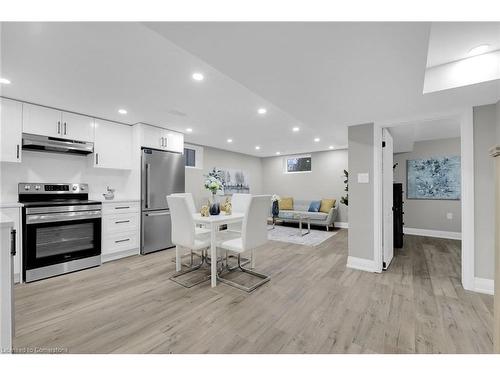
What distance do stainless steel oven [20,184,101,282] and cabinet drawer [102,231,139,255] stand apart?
0.40ft

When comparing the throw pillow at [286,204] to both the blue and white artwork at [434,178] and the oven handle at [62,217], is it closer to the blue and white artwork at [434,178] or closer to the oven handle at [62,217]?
the blue and white artwork at [434,178]

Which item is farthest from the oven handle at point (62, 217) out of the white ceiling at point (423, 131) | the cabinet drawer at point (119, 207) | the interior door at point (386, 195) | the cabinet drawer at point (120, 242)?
the white ceiling at point (423, 131)

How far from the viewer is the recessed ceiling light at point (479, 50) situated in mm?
1787

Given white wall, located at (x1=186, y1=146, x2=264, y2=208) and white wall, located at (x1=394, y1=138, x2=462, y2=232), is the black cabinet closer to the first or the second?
white wall, located at (x1=394, y1=138, x2=462, y2=232)

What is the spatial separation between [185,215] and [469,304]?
3.06 m

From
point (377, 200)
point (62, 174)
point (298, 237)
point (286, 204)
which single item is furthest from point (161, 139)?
point (286, 204)

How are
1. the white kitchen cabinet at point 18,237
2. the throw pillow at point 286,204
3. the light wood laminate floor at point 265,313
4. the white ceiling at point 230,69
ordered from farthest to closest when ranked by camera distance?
the throw pillow at point 286,204 < the white kitchen cabinet at point 18,237 < the light wood laminate floor at point 265,313 < the white ceiling at point 230,69

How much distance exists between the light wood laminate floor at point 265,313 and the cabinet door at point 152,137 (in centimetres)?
212

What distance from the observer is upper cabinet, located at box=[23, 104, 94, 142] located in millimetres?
2843

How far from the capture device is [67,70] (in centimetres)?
206

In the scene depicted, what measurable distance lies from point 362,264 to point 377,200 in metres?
0.93
